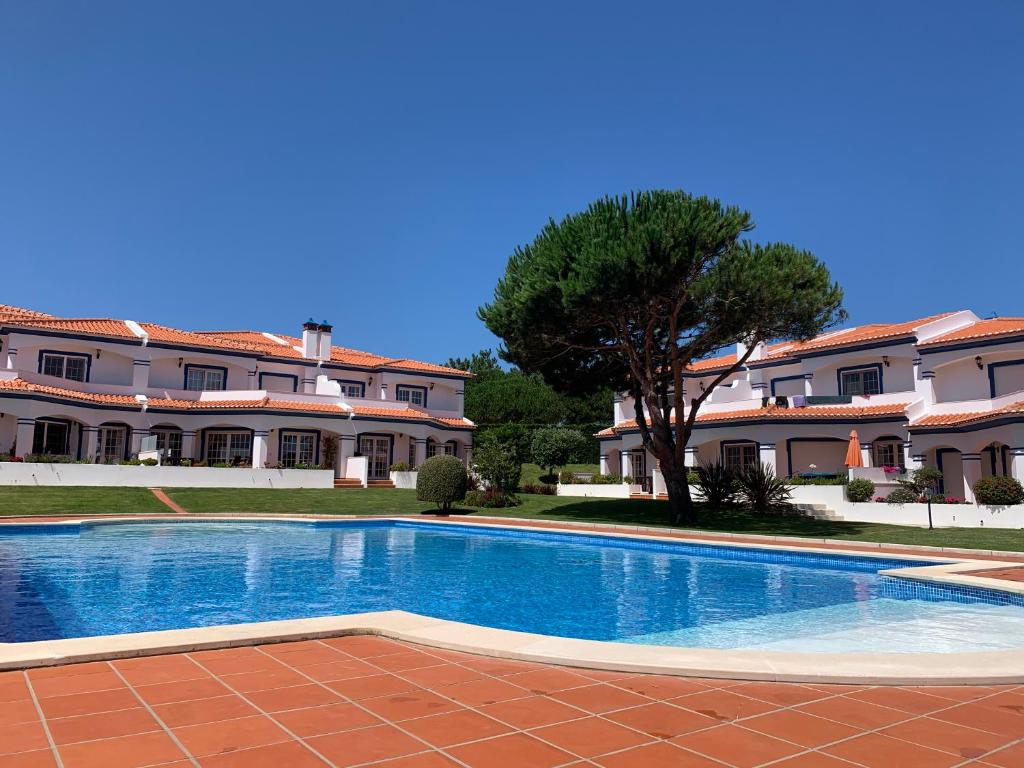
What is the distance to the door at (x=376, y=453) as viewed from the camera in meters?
42.0

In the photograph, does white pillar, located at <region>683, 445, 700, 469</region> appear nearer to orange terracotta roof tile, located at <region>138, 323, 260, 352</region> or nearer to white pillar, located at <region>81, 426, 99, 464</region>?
orange terracotta roof tile, located at <region>138, 323, 260, 352</region>

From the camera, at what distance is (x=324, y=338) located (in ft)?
146

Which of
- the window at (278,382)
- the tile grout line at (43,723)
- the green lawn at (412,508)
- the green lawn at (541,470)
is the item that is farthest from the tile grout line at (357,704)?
the window at (278,382)

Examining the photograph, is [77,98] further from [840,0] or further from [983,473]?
[983,473]

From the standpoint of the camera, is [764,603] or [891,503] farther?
[891,503]

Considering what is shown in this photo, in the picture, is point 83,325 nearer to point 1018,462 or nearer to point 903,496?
point 903,496

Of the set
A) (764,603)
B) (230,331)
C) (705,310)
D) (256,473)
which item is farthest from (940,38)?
(230,331)

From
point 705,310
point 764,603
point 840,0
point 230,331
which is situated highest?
point 840,0

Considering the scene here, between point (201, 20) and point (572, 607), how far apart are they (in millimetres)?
18633

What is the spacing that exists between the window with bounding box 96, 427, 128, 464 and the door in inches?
481

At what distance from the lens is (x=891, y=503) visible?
25734 millimetres

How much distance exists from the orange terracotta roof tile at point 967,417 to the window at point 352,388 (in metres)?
30.8

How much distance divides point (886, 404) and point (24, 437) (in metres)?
38.5

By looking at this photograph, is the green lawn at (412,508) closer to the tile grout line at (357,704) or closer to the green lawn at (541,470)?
the green lawn at (541,470)
